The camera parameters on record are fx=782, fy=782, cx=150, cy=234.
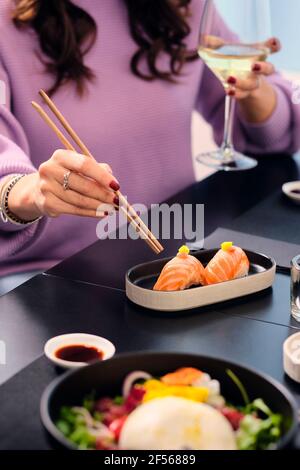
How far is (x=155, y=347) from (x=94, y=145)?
879mm

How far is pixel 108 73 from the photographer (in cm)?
185

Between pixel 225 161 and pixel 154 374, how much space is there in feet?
3.36

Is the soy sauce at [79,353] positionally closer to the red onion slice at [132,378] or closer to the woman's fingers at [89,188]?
the red onion slice at [132,378]

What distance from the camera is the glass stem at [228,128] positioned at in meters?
1.72

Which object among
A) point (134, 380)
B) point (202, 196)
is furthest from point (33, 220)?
point (134, 380)

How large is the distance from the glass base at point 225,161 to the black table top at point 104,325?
0.47 metres

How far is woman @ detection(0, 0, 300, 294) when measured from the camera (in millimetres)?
1702

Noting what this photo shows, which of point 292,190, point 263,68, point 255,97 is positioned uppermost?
point 263,68

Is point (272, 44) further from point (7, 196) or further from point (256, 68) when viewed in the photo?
point (7, 196)

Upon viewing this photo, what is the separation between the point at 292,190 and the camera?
5.32 feet

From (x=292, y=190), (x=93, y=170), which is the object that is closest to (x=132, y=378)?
(x=93, y=170)

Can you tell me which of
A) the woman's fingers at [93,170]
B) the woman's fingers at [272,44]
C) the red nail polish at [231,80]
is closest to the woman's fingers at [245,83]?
the red nail polish at [231,80]

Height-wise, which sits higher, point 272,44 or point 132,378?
point 272,44

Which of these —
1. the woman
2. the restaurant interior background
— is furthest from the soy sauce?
the restaurant interior background
